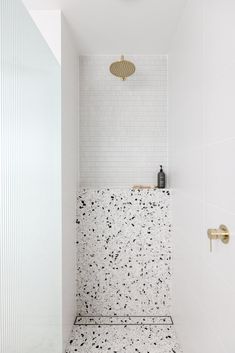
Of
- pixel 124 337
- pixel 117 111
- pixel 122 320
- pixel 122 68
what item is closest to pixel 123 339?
pixel 124 337

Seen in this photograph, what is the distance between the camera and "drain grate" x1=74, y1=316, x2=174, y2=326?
2.26 m

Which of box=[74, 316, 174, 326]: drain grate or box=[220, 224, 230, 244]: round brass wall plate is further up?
box=[220, 224, 230, 244]: round brass wall plate

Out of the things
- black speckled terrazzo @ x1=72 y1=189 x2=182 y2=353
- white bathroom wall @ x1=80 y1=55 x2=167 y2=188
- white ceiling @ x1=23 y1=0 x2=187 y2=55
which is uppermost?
white ceiling @ x1=23 y1=0 x2=187 y2=55

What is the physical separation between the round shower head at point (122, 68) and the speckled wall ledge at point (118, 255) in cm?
95

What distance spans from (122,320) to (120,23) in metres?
2.28

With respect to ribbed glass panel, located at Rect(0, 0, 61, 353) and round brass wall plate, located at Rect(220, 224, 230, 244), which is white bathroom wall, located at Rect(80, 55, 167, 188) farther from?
round brass wall plate, located at Rect(220, 224, 230, 244)

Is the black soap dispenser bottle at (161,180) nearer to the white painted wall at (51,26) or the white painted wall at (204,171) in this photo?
the white painted wall at (204,171)

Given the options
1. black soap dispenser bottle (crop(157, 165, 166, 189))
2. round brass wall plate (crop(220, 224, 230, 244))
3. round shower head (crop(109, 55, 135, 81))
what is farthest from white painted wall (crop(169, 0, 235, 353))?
round shower head (crop(109, 55, 135, 81))

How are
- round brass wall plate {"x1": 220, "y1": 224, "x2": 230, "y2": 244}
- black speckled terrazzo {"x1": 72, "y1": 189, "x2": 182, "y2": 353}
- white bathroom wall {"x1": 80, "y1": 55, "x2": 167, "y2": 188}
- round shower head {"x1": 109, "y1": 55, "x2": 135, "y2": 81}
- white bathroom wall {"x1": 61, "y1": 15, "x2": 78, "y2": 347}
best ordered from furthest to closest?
white bathroom wall {"x1": 80, "y1": 55, "x2": 167, "y2": 188}, black speckled terrazzo {"x1": 72, "y1": 189, "x2": 182, "y2": 353}, round shower head {"x1": 109, "y1": 55, "x2": 135, "y2": 81}, white bathroom wall {"x1": 61, "y1": 15, "x2": 78, "y2": 347}, round brass wall plate {"x1": 220, "y1": 224, "x2": 230, "y2": 244}

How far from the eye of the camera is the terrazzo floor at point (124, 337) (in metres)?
1.92

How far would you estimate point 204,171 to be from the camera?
1.37 metres

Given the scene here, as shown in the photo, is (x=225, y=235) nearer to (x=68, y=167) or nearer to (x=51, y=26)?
(x=68, y=167)

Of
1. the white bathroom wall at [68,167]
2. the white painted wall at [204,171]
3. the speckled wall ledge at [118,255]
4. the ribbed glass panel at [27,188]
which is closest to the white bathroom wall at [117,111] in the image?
the white bathroom wall at [68,167]

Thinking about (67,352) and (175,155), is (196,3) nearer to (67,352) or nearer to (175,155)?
(175,155)
